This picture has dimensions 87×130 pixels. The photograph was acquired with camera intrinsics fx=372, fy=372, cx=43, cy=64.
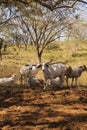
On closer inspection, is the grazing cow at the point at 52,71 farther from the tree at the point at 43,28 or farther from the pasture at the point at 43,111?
the tree at the point at 43,28

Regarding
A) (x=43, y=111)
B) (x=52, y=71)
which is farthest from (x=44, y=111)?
(x=52, y=71)

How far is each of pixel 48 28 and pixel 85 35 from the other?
3.77 meters

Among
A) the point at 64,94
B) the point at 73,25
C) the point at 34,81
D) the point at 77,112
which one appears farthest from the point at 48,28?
the point at 77,112

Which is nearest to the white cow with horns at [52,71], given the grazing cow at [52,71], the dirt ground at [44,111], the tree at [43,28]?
the grazing cow at [52,71]

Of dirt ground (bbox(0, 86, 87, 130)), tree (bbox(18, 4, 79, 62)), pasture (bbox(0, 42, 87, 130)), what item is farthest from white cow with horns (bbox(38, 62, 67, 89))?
tree (bbox(18, 4, 79, 62))

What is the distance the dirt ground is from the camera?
7.97 metres

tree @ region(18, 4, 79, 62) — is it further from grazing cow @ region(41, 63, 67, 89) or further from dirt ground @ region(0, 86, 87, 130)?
dirt ground @ region(0, 86, 87, 130)

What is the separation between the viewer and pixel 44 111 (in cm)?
902

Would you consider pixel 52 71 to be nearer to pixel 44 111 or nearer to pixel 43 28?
pixel 44 111

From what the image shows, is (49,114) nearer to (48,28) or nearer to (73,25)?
(73,25)

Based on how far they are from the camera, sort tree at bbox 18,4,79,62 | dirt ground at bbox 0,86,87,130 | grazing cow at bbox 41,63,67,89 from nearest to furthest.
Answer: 1. dirt ground at bbox 0,86,87,130
2. grazing cow at bbox 41,63,67,89
3. tree at bbox 18,4,79,62

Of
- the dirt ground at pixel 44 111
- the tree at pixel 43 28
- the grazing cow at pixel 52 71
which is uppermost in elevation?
the tree at pixel 43 28

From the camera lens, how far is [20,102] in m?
10.2

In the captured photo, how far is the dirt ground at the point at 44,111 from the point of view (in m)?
7.97
